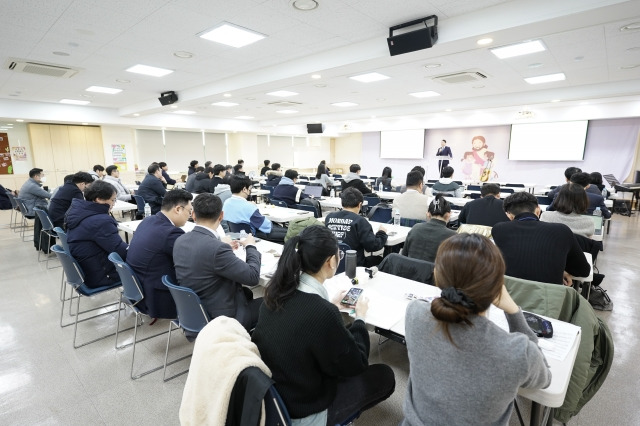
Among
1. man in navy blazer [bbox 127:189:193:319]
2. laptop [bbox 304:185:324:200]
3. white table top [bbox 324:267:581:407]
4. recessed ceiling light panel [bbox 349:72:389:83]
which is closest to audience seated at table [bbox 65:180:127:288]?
man in navy blazer [bbox 127:189:193:319]

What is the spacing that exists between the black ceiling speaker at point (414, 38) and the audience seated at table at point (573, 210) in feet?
7.30

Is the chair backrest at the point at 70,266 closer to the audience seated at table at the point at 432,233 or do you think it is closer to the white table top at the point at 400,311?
the white table top at the point at 400,311

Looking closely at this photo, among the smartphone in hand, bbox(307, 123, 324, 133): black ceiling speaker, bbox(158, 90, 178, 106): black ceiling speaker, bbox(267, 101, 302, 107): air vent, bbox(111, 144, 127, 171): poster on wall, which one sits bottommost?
the smartphone in hand

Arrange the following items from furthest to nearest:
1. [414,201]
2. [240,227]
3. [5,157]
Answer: [5,157], [414,201], [240,227]

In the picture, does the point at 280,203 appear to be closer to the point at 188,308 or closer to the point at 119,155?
the point at 188,308

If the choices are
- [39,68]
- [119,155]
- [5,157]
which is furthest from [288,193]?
[5,157]

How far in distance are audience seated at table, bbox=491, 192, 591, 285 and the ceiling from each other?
2.42 m

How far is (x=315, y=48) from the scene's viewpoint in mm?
4957

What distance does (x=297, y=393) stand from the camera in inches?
52.7

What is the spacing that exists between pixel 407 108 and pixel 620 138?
6.09 m

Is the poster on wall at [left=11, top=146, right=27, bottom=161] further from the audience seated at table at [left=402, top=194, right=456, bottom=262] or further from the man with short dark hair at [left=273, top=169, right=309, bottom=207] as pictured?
the audience seated at table at [left=402, top=194, right=456, bottom=262]

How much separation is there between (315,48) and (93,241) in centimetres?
388

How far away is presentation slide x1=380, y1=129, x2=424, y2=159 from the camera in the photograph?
13.8 meters

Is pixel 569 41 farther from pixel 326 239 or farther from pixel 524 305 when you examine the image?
pixel 326 239
